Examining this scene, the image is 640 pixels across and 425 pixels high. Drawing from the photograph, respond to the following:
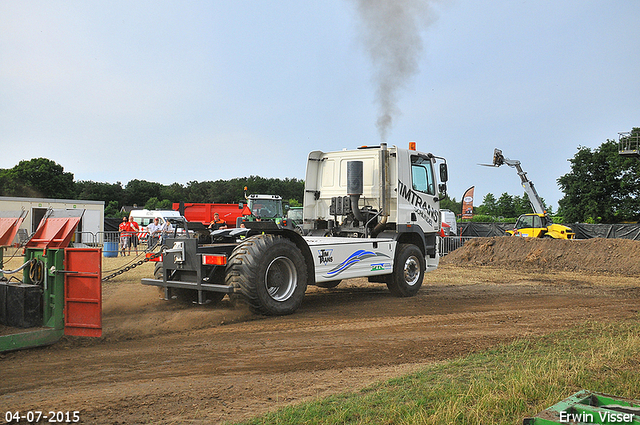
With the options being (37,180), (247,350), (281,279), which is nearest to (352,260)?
(281,279)

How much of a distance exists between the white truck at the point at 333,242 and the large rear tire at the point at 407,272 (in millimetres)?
22

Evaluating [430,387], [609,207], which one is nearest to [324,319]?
[430,387]

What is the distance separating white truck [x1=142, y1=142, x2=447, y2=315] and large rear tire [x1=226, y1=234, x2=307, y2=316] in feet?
0.05

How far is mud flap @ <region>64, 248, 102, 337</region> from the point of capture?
5.82 meters

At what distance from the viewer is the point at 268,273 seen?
819 centimetres

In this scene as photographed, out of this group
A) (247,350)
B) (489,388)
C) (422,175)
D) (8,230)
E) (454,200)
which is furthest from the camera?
(454,200)

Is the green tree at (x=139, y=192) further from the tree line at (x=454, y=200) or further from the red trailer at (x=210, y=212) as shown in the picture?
the red trailer at (x=210, y=212)

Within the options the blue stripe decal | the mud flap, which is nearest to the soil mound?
the blue stripe decal

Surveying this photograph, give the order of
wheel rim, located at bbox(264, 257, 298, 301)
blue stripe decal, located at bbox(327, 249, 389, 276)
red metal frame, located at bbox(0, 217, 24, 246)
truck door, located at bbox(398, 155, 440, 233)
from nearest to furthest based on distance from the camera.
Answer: red metal frame, located at bbox(0, 217, 24, 246) → wheel rim, located at bbox(264, 257, 298, 301) → blue stripe decal, located at bbox(327, 249, 389, 276) → truck door, located at bbox(398, 155, 440, 233)

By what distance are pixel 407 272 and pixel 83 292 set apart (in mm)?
6906

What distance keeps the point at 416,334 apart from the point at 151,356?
3557 millimetres

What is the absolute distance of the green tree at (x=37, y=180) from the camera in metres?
60.8

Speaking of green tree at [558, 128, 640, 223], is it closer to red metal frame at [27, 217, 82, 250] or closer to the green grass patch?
the green grass patch

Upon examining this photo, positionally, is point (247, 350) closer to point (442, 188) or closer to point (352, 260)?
point (352, 260)
